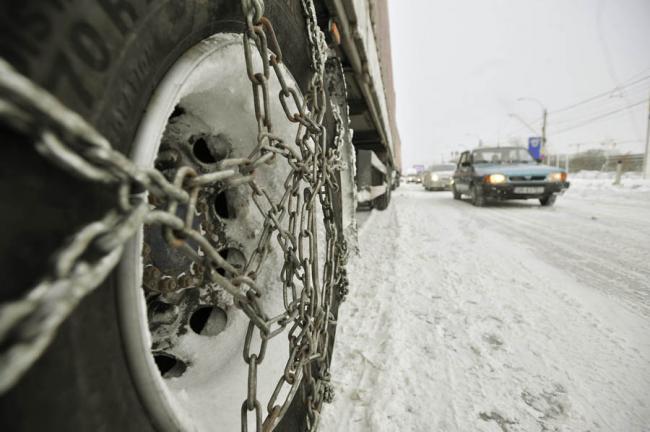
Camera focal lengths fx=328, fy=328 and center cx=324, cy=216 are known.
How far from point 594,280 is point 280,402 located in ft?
9.09

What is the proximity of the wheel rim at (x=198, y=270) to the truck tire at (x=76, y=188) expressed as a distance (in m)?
0.10

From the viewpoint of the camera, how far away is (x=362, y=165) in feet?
11.6

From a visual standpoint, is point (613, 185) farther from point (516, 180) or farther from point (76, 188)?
point (76, 188)

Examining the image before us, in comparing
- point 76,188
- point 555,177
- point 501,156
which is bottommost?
point 555,177

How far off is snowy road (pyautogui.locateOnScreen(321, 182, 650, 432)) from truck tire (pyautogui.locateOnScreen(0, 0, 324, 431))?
973 millimetres

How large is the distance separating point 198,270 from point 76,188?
59 cm

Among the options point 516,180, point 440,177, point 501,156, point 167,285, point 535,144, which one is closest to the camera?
point 167,285

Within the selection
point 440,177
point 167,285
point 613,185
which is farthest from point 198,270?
point 613,185

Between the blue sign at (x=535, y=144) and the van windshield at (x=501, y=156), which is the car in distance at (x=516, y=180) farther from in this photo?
the blue sign at (x=535, y=144)

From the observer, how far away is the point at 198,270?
0.95 metres

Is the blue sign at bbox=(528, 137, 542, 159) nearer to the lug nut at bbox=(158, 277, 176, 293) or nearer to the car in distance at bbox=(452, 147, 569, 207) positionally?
the car in distance at bbox=(452, 147, 569, 207)

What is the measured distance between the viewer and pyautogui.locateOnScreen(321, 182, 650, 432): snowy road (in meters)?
1.22

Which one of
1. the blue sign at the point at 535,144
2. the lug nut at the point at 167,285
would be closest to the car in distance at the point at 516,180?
the lug nut at the point at 167,285

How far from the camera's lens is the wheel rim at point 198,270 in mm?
725
